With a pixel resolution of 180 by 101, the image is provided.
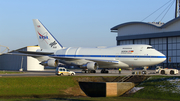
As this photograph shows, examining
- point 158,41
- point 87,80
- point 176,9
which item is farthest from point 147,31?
point 87,80

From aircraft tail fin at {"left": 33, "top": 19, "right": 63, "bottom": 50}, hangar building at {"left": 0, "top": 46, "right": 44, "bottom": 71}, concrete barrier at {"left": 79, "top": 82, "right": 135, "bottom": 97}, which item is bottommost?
concrete barrier at {"left": 79, "top": 82, "right": 135, "bottom": 97}

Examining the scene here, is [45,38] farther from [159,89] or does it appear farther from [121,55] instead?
[159,89]

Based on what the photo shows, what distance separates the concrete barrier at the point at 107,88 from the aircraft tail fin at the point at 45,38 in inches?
948

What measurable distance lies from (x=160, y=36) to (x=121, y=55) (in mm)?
42192

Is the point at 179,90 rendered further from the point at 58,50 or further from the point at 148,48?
the point at 58,50

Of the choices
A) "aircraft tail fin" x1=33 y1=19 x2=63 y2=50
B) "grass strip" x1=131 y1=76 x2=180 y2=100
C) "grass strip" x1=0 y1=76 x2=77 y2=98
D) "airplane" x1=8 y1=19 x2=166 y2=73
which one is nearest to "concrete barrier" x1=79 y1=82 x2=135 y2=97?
"grass strip" x1=131 y1=76 x2=180 y2=100

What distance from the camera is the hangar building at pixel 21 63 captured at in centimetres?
7600

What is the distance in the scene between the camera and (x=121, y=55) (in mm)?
47750

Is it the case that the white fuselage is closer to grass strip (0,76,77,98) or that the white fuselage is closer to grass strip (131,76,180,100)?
grass strip (131,76,180,100)

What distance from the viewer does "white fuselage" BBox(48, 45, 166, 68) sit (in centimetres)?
4597

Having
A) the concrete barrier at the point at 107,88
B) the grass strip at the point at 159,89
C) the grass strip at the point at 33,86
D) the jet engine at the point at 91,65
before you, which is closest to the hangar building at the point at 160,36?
the jet engine at the point at 91,65

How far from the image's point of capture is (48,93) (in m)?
28.7

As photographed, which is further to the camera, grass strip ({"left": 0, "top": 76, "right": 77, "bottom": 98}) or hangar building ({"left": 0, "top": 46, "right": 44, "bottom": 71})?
hangar building ({"left": 0, "top": 46, "right": 44, "bottom": 71})

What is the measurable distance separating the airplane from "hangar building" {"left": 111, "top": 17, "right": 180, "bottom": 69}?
38.4m
